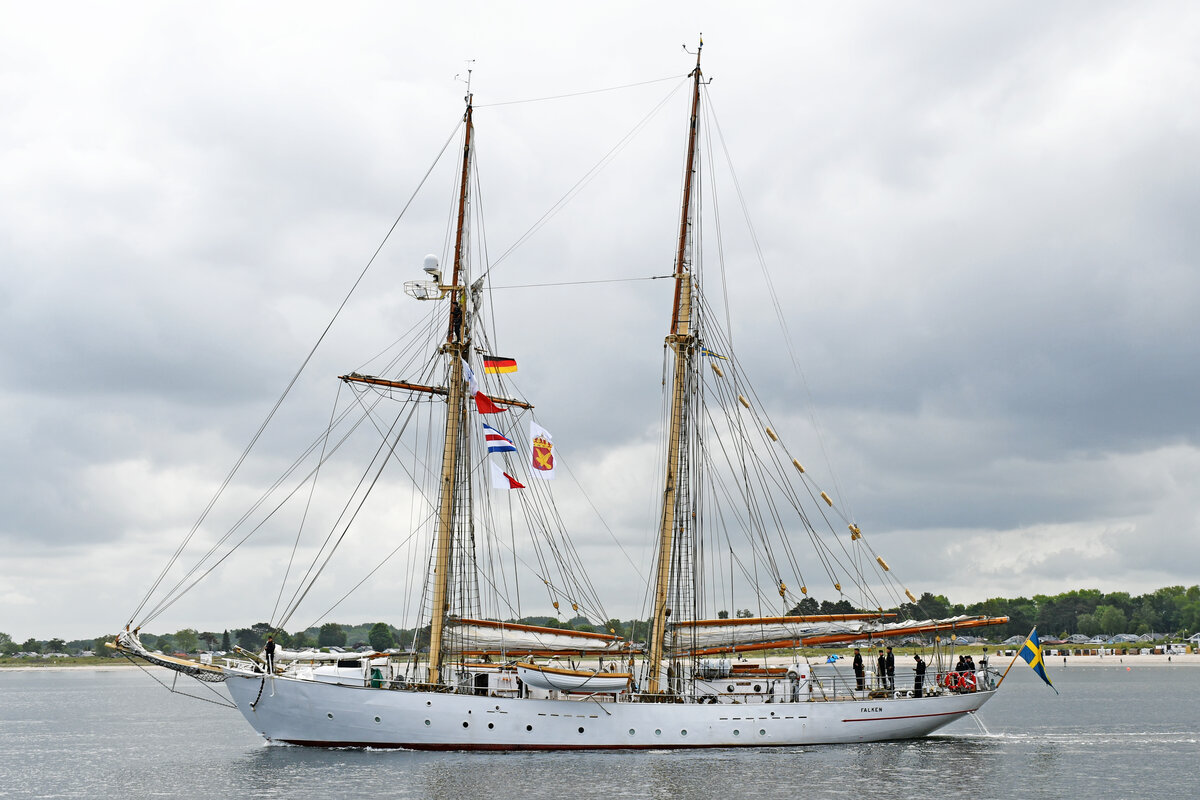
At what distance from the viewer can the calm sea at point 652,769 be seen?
1823 inches

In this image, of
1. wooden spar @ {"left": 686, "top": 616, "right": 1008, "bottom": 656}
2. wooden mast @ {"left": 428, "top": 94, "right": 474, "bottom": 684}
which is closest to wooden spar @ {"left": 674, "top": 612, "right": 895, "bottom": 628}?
wooden spar @ {"left": 686, "top": 616, "right": 1008, "bottom": 656}

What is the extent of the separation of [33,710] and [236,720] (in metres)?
31.9

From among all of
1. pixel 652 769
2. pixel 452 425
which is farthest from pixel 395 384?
pixel 652 769

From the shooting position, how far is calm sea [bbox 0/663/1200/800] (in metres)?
46.3

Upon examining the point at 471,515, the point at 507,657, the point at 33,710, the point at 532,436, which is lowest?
the point at 33,710

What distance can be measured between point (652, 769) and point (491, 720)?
861cm

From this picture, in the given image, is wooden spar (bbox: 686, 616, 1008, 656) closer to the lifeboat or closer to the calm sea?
the calm sea

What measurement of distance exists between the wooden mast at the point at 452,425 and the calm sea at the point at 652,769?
24.3ft

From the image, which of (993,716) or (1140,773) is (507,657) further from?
(993,716)

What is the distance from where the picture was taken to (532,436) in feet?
200

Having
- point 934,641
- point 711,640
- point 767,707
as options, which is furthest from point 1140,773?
point 711,640

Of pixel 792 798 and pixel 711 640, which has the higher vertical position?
pixel 711 640

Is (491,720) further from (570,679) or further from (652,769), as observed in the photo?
(652,769)

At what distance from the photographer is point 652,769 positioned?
5094 cm
